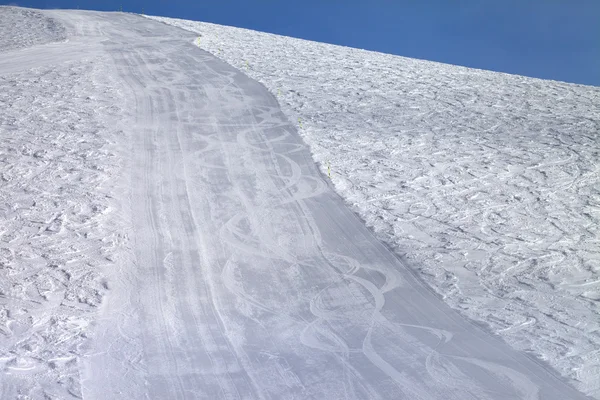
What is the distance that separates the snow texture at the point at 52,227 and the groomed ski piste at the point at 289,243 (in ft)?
0.09

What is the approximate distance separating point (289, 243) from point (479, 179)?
10.6 ft

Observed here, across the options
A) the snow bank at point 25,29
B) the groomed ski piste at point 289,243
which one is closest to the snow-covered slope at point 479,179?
the groomed ski piste at point 289,243

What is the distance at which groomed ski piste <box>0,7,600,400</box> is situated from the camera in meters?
4.34

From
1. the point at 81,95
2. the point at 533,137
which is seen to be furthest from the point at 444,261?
the point at 81,95

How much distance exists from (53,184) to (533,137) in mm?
7610

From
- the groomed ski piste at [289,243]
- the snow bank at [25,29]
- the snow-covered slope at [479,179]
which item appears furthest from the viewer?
the snow bank at [25,29]

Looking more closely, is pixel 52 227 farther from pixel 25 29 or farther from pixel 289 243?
pixel 25 29

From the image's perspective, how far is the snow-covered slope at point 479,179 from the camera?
17.3ft

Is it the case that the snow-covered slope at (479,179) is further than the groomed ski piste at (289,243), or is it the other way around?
the snow-covered slope at (479,179)

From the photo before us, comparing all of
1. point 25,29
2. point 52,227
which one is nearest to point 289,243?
point 52,227

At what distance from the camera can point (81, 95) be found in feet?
36.9

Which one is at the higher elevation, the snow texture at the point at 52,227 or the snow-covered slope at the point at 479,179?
the snow-covered slope at the point at 479,179

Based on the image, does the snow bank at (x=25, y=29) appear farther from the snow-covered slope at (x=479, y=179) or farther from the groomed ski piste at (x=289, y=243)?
the snow-covered slope at (x=479, y=179)

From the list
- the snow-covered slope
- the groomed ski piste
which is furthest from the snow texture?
the snow-covered slope
